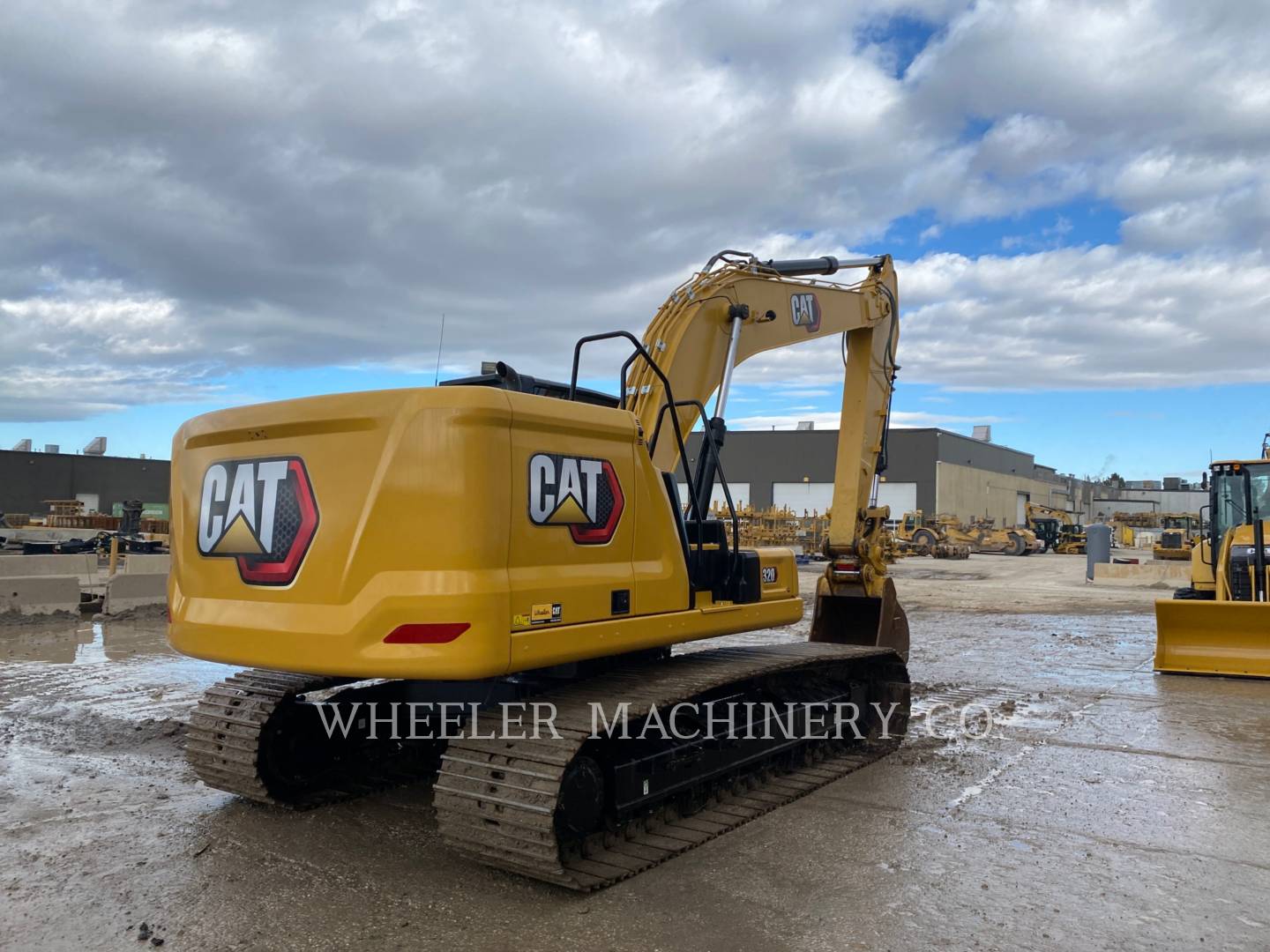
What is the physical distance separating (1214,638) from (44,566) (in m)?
15.6

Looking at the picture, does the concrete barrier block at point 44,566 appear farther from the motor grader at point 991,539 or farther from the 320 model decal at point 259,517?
the motor grader at point 991,539

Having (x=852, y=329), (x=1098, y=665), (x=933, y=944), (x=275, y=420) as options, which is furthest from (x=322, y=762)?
(x=1098, y=665)

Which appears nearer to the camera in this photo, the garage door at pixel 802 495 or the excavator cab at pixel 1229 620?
the excavator cab at pixel 1229 620

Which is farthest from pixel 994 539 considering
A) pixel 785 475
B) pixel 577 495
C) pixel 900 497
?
pixel 577 495

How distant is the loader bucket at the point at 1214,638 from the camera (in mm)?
10148

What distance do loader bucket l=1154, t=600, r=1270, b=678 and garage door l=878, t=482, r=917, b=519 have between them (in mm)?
42237

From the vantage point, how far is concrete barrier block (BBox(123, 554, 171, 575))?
1520 centimetres

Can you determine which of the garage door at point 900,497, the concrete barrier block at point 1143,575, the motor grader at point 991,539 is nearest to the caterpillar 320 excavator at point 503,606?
the concrete barrier block at point 1143,575

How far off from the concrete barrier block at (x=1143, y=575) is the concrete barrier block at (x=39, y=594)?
2222 cm

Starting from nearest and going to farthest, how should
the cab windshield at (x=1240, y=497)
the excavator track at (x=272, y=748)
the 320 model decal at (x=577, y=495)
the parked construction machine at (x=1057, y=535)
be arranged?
1. the 320 model decal at (x=577, y=495)
2. the excavator track at (x=272, y=748)
3. the cab windshield at (x=1240, y=497)
4. the parked construction machine at (x=1057, y=535)

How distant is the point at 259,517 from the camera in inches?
180

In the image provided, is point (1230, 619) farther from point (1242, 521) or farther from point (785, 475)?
point (785, 475)

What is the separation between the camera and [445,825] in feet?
13.9

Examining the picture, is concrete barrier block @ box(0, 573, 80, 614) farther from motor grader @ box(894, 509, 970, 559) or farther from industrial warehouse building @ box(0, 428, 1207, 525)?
industrial warehouse building @ box(0, 428, 1207, 525)
